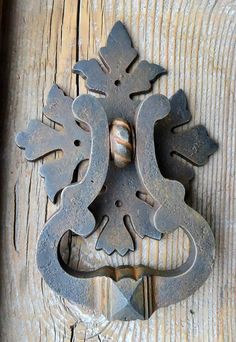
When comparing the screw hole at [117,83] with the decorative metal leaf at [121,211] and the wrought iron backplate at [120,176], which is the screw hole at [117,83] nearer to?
the wrought iron backplate at [120,176]

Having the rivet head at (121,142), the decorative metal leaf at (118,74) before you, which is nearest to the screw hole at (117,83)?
the decorative metal leaf at (118,74)

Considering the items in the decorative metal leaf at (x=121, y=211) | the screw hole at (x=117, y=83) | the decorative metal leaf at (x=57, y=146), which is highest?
the screw hole at (x=117, y=83)

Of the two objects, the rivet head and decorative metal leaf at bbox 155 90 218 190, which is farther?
decorative metal leaf at bbox 155 90 218 190

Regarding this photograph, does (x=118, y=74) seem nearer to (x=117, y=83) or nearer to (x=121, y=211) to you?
(x=117, y=83)

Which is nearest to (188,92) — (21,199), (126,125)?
(126,125)

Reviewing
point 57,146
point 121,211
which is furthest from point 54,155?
point 121,211

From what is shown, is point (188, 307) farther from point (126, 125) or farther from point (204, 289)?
point (126, 125)

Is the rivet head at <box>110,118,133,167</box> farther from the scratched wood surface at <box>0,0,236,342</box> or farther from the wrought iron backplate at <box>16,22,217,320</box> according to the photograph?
the scratched wood surface at <box>0,0,236,342</box>

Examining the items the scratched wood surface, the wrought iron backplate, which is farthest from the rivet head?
the scratched wood surface
